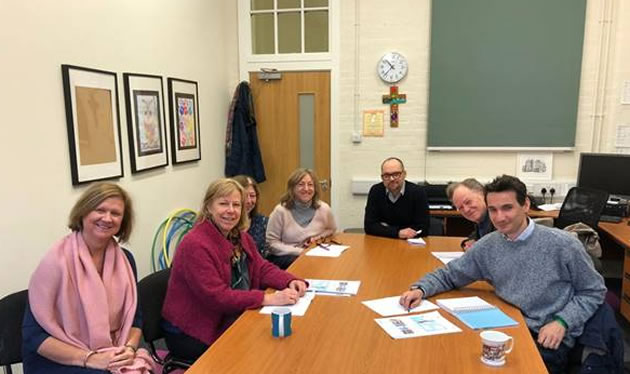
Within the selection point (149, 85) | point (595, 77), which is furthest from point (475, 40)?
point (149, 85)

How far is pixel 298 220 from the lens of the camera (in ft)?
11.3

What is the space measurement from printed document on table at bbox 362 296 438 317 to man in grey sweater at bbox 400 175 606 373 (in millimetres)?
32

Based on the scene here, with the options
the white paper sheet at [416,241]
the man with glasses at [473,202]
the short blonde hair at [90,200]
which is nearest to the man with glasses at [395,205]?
the white paper sheet at [416,241]

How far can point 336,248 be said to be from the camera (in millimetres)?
3107

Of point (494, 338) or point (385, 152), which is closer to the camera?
point (494, 338)

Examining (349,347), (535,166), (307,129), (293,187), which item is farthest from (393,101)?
(349,347)

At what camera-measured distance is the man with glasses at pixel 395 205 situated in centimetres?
343

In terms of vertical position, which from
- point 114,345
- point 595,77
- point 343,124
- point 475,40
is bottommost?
point 114,345

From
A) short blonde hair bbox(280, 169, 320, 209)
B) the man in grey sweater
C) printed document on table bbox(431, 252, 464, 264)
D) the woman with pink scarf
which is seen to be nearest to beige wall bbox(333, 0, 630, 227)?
short blonde hair bbox(280, 169, 320, 209)

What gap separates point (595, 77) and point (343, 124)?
2439 millimetres

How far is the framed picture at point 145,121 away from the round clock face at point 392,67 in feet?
7.27

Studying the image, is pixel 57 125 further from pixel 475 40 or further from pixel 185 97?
pixel 475 40

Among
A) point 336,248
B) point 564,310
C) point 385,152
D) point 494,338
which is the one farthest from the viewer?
point 385,152

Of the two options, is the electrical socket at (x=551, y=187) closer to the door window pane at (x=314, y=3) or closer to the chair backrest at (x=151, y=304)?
the door window pane at (x=314, y=3)
